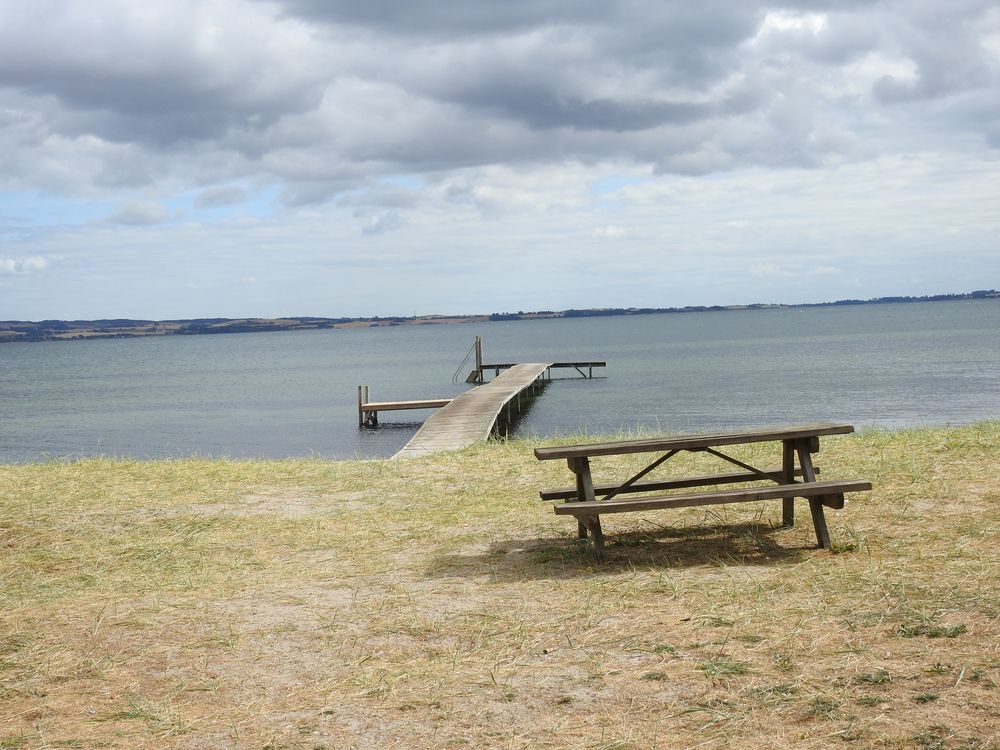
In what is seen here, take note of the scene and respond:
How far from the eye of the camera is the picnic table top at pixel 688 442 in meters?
6.43

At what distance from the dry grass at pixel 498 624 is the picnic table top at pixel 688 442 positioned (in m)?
0.82

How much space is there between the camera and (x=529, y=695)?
4316 millimetres

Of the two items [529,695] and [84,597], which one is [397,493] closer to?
[84,597]

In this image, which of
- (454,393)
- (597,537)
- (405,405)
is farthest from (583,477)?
(454,393)

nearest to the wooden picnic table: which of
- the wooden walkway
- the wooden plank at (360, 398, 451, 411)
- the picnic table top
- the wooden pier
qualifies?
the picnic table top

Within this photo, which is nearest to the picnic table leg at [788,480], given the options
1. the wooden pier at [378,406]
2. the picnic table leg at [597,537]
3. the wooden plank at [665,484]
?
the wooden plank at [665,484]

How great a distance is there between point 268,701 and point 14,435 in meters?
35.9

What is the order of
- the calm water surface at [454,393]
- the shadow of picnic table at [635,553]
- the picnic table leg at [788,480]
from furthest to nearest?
1. the calm water surface at [454,393]
2. the picnic table leg at [788,480]
3. the shadow of picnic table at [635,553]

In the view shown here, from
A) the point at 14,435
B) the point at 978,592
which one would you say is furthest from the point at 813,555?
the point at 14,435

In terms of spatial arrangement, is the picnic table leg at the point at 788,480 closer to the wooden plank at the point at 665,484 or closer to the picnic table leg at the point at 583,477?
Answer: the wooden plank at the point at 665,484

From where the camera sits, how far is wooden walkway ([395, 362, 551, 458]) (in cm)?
1919

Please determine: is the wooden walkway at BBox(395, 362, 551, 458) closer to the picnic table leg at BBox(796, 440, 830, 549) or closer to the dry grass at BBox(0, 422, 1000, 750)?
the dry grass at BBox(0, 422, 1000, 750)

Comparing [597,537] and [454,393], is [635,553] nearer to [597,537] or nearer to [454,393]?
[597,537]

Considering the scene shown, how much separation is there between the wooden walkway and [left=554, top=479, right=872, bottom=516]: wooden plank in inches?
319
